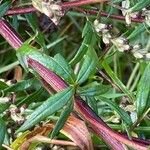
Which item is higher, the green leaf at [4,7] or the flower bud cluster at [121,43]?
the green leaf at [4,7]

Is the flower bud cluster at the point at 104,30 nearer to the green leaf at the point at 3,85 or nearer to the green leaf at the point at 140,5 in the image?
the green leaf at the point at 140,5

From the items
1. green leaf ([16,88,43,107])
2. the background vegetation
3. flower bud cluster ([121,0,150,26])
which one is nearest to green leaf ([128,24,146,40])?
the background vegetation

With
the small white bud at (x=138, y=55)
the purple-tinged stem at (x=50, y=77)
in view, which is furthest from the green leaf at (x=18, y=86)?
the small white bud at (x=138, y=55)

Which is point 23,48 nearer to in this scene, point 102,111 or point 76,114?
point 76,114

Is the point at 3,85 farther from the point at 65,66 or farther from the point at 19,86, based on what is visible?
the point at 65,66

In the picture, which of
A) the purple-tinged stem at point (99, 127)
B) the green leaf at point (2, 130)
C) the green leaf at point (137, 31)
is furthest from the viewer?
the green leaf at point (137, 31)

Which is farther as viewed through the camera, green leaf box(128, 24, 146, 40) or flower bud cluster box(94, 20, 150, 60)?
green leaf box(128, 24, 146, 40)

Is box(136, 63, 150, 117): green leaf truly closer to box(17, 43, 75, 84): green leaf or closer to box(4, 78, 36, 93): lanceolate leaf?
box(17, 43, 75, 84): green leaf

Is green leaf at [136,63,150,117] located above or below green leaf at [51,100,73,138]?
below

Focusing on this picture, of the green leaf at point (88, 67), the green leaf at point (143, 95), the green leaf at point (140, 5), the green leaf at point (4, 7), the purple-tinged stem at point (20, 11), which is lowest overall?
the green leaf at point (143, 95)

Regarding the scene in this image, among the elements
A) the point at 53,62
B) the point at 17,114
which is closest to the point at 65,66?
the point at 53,62

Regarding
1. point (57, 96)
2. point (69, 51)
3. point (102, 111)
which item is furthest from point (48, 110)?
point (69, 51)
